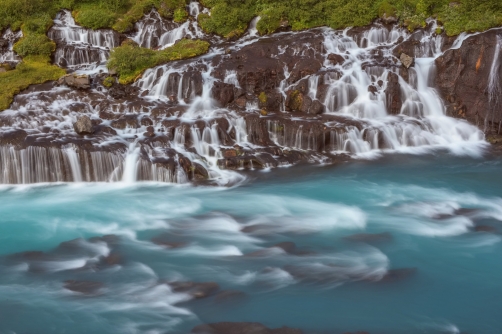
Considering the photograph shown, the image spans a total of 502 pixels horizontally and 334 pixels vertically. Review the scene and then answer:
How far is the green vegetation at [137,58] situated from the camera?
21.2 m

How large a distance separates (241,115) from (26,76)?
8999 millimetres

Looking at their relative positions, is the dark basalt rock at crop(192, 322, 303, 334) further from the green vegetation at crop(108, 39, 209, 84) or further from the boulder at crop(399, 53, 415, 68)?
the boulder at crop(399, 53, 415, 68)

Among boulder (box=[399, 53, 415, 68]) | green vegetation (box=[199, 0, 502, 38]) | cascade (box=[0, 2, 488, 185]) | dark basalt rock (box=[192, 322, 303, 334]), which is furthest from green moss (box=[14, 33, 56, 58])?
dark basalt rock (box=[192, 322, 303, 334])

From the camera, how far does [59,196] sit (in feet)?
49.0

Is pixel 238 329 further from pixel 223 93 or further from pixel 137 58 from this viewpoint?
pixel 137 58

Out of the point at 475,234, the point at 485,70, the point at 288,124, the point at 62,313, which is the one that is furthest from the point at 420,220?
the point at 485,70

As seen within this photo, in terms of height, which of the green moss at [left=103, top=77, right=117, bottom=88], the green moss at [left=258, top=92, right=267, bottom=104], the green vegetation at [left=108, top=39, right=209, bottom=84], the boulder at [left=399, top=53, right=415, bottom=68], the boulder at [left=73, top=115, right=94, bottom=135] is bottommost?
the boulder at [left=73, top=115, right=94, bottom=135]

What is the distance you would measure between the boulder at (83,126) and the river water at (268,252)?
212 cm

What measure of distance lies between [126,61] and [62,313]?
13711mm

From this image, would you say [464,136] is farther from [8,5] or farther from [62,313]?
[8,5]

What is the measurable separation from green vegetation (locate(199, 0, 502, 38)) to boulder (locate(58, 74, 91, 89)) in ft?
23.5

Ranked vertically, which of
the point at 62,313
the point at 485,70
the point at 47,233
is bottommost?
the point at 62,313

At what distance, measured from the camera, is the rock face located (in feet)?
63.7

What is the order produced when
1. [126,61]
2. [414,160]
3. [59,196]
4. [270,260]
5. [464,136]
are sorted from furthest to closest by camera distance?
[126,61] → [464,136] → [414,160] → [59,196] → [270,260]
